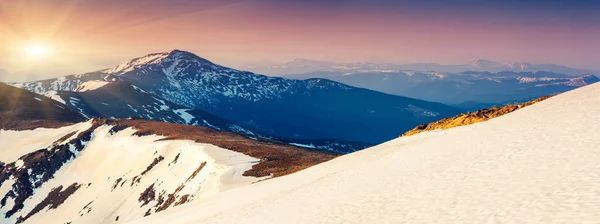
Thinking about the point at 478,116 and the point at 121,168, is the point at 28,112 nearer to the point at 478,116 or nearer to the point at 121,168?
the point at 121,168

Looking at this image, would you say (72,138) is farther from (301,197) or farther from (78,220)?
(301,197)

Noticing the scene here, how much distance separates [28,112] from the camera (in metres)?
164

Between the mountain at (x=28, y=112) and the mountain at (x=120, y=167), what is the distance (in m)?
11.5

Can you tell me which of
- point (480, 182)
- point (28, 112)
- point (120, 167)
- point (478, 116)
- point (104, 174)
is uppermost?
point (478, 116)

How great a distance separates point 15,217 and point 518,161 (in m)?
97.5

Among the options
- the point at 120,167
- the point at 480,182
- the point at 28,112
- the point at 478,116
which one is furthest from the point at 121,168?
the point at 28,112

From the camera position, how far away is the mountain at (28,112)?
474 feet

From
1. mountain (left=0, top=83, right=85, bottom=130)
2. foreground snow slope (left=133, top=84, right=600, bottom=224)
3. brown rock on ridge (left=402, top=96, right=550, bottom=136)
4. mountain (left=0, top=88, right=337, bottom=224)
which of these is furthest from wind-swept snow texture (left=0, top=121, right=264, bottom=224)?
mountain (left=0, top=83, right=85, bottom=130)

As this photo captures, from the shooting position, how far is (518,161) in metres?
14.4

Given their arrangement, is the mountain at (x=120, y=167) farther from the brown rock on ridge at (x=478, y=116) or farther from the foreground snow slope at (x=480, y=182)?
the foreground snow slope at (x=480, y=182)

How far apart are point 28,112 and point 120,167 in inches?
4698

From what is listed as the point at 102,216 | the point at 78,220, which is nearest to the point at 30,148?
the point at 78,220

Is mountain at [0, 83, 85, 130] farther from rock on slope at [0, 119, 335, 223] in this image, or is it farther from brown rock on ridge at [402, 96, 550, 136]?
brown rock on ridge at [402, 96, 550, 136]

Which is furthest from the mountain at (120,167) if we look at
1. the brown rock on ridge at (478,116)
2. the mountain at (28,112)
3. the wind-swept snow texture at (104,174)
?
the brown rock on ridge at (478,116)
